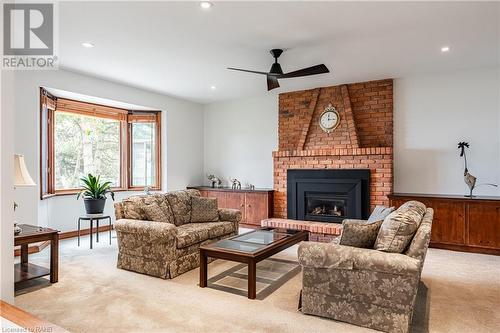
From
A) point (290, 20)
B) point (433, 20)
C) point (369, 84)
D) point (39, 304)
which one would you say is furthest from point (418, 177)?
point (39, 304)

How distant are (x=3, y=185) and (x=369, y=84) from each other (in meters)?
5.36

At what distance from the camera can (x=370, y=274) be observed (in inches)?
93.4

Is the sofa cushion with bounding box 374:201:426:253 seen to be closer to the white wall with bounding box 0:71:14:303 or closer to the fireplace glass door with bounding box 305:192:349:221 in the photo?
the white wall with bounding box 0:71:14:303

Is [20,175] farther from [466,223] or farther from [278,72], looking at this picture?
[466,223]

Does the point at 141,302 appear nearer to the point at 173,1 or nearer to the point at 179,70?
the point at 173,1

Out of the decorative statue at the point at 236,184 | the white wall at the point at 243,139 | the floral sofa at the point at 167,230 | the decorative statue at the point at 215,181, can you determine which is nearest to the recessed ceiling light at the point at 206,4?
the floral sofa at the point at 167,230

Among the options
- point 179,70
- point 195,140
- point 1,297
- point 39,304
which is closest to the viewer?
point 1,297

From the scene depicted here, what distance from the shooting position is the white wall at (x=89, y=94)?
447cm

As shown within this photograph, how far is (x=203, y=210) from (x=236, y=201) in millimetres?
2039

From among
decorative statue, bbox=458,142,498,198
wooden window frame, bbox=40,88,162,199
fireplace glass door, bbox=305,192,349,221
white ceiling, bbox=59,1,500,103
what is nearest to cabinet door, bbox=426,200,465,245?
decorative statue, bbox=458,142,498,198

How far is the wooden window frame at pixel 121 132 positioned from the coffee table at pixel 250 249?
3.16 meters

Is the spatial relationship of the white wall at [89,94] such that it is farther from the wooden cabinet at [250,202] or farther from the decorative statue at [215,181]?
the wooden cabinet at [250,202]

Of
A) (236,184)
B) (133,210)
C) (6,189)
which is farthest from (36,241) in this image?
(236,184)

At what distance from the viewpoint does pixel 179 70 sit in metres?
4.97
